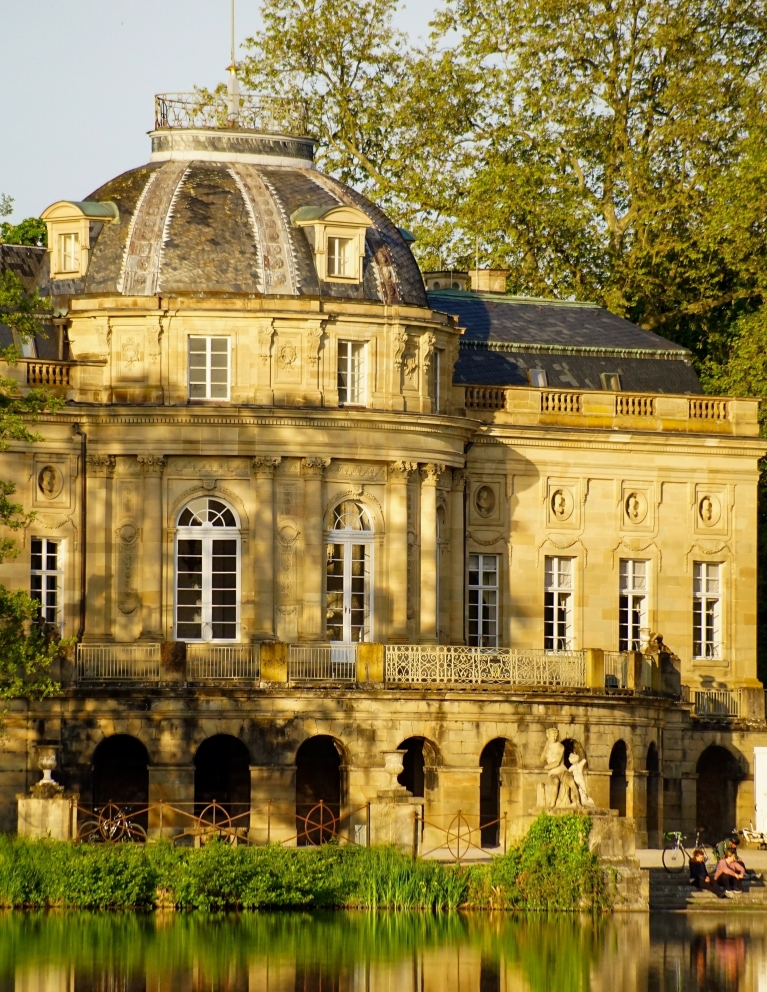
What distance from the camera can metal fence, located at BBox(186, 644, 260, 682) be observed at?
67.9 metres

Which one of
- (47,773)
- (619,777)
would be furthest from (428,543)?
(47,773)

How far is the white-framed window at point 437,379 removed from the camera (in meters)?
73.1

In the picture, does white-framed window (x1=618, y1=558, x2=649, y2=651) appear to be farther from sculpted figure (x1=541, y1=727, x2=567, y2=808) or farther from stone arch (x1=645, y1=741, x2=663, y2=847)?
sculpted figure (x1=541, y1=727, x2=567, y2=808)

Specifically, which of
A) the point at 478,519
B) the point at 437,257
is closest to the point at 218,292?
the point at 478,519

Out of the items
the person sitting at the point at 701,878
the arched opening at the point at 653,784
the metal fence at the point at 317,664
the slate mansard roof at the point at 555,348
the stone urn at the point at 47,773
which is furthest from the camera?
the slate mansard roof at the point at 555,348

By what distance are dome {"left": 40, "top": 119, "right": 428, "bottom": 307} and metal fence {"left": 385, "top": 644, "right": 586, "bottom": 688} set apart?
8167 millimetres

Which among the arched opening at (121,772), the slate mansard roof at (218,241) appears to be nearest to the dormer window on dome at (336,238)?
the slate mansard roof at (218,241)

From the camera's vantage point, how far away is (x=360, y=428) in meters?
71.1

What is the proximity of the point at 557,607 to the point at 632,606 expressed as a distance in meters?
1.89

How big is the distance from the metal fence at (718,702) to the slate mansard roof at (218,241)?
11.3 m

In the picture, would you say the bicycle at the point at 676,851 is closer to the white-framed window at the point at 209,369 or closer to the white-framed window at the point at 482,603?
the white-framed window at the point at 482,603

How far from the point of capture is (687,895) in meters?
63.3

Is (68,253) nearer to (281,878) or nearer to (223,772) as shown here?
(223,772)

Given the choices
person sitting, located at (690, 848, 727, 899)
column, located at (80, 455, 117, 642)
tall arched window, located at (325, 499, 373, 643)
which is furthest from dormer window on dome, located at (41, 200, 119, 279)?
person sitting, located at (690, 848, 727, 899)
